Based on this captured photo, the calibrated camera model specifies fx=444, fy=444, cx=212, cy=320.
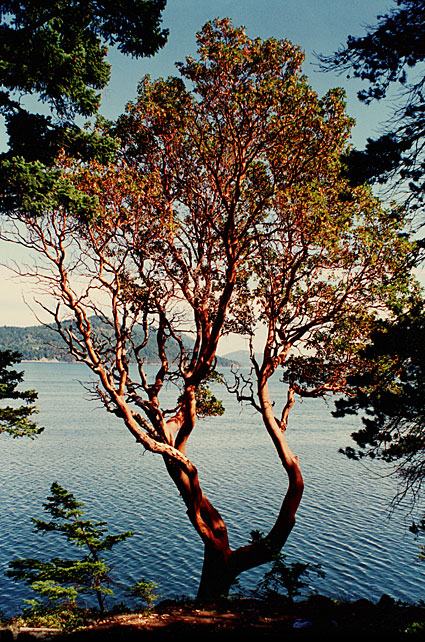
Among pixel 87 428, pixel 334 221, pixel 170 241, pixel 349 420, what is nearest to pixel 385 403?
pixel 334 221

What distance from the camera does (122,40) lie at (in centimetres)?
1167

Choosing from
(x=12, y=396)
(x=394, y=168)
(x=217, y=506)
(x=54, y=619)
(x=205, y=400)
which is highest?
(x=394, y=168)

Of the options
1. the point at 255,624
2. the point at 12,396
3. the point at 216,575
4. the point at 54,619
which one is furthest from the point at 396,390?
the point at 12,396

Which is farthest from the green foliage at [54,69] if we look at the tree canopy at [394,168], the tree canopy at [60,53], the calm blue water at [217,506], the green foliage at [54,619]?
the calm blue water at [217,506]

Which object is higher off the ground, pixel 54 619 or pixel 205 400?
pixel 205 400

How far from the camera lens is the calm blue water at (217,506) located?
2077 centimetres

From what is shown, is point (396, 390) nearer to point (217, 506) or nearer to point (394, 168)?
point (394, 168)

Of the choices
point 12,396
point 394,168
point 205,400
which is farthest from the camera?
point 205,400

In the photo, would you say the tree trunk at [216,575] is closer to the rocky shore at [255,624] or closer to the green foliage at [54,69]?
the rocky shore at [255,624]

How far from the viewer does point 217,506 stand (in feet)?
92.0

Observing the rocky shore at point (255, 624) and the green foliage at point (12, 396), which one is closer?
the rocky shore at point (255, 624)

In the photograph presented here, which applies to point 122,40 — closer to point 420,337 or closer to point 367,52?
point 367,52

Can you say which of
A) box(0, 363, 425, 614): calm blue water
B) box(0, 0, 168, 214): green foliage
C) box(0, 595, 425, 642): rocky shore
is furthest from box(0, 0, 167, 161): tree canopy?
box(0, 363, 425, 614): calm blue water

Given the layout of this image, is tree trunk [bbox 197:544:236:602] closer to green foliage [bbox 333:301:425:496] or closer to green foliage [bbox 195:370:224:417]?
green foliage [bbox 195:370:224:417]
